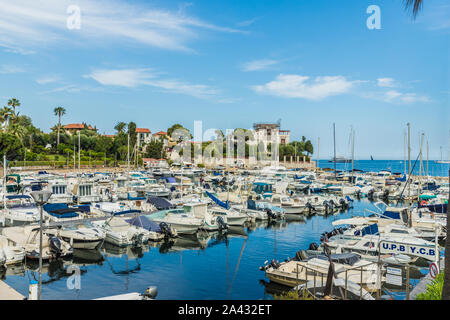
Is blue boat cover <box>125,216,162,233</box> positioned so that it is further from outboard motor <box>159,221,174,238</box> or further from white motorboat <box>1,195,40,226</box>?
white motorboat <box>1,195,40,226</box>

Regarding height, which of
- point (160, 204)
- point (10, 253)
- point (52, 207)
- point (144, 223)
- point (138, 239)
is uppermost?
point (52, 207)

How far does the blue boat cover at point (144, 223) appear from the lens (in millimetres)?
26281

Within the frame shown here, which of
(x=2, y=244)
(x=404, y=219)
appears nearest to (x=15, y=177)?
(x=2, y=244)

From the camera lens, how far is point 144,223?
26594 millimetres

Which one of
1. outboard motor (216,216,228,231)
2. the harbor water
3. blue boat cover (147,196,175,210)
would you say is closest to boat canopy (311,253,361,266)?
the harbor water

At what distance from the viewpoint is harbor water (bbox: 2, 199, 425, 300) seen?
17562mm

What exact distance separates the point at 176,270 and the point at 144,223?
658 centimetres

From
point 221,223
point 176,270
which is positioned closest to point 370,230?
point 221,223

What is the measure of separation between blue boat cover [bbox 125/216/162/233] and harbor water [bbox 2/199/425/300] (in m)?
1.50

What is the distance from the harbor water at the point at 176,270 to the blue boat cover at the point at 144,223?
4.92ft

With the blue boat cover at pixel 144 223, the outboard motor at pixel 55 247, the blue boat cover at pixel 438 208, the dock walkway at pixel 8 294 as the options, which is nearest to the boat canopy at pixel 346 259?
the dock walkway at pixel 8 294

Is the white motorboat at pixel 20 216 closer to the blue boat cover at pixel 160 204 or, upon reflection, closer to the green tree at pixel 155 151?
the blue boat cover at pixel 160 204

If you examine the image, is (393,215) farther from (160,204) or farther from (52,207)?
(52,207)

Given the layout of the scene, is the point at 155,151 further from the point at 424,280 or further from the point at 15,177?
the point at 424,280
